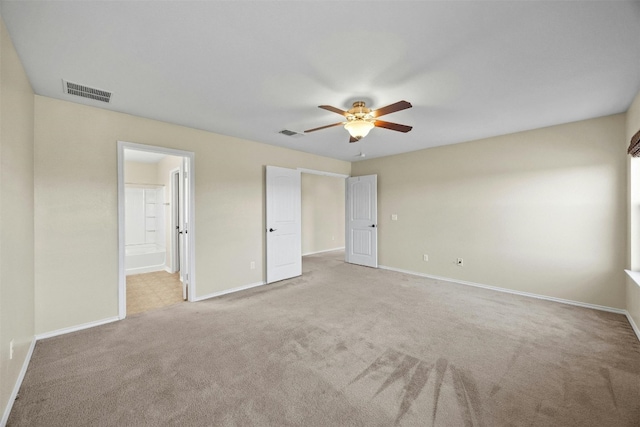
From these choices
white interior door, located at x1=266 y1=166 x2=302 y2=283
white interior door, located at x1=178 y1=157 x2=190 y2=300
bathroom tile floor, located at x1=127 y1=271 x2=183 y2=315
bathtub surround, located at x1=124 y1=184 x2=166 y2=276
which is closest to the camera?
bathroom tile floor, located at x1=127 y1=271 x2=183 y2=315

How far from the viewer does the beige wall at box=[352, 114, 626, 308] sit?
3.38 metres

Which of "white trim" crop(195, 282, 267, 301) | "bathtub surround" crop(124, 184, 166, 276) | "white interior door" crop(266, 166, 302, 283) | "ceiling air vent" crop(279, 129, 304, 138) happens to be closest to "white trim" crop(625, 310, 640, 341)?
"white interior door" crop(266, 166, 302, 283)

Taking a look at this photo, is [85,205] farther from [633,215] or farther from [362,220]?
[633,215]

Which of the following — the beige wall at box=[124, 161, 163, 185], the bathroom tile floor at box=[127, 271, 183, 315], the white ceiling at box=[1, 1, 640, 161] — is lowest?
the bathroom tile floor at box=[127, 271, 183, 315]

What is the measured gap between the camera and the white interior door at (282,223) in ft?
15.5

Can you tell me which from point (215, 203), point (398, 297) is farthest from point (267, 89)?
point (398, 297)

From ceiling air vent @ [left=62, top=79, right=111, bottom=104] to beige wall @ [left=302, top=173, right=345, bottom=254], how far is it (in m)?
5.27

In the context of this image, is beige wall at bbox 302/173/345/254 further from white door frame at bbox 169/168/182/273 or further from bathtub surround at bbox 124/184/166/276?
bathtub surround at bbox 124/184/166/276

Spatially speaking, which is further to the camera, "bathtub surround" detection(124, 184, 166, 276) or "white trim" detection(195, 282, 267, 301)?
"bathtub surround" detection(124, 184, 166, 276)

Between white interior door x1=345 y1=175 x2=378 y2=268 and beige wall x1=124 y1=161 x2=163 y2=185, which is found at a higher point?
beige wall x1=124 y1=161 x2=163 y2=185

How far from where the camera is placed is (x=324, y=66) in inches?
85.6

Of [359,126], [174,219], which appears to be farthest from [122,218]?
[359,126]

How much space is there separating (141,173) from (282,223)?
3719mm

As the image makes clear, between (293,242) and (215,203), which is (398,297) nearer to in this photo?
(293,242)
